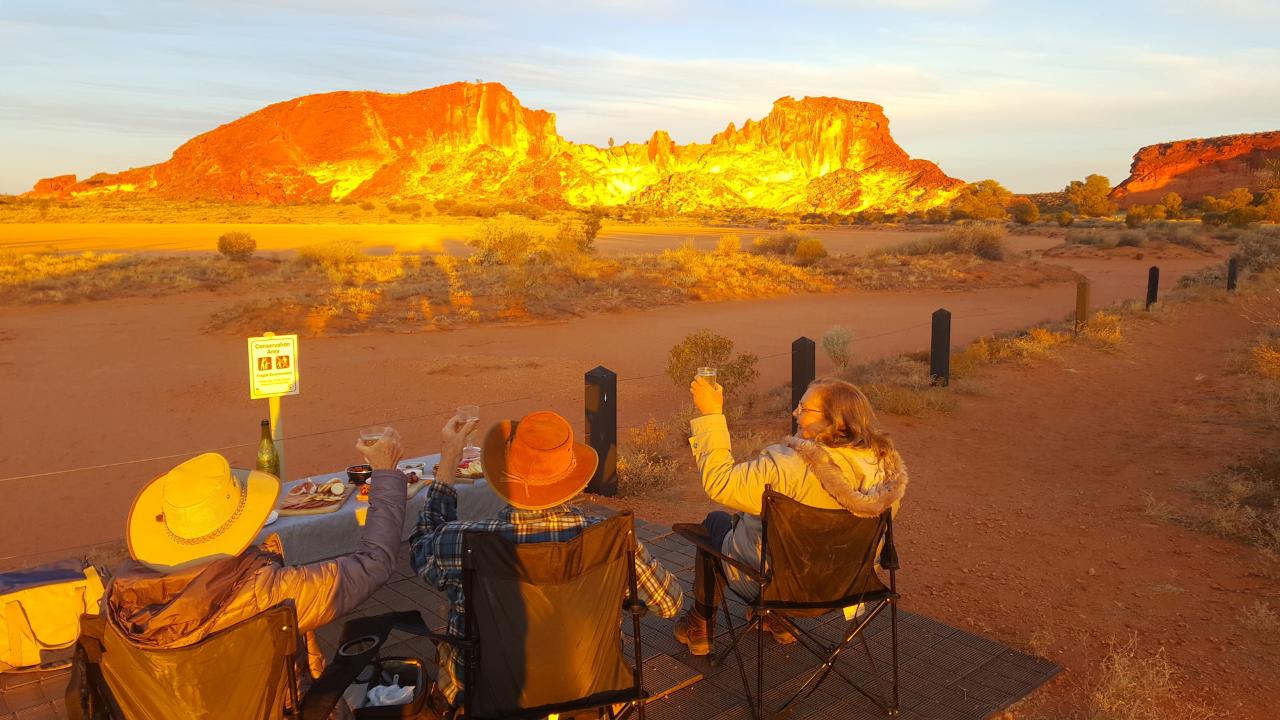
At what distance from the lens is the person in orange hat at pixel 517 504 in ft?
8.13

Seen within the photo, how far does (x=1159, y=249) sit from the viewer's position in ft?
113

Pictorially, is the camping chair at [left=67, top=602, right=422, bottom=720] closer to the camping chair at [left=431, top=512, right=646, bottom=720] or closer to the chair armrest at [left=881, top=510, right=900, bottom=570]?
the camping chair at [left=431, top=512, right=646, bottom=720]

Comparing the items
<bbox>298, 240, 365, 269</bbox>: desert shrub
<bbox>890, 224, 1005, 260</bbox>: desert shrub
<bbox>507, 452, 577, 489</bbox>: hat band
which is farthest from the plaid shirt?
<bbox>890, 224, 1005, 260</bbox>: desert shrub

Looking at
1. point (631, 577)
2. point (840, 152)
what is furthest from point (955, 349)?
point (840, 152)

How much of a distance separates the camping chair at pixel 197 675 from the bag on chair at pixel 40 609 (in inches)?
66.7

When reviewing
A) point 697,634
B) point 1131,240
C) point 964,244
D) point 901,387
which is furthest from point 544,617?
point 1131,240

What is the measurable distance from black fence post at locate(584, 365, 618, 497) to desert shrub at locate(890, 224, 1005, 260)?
1059 inches

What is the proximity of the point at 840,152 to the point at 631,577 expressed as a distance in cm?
14575

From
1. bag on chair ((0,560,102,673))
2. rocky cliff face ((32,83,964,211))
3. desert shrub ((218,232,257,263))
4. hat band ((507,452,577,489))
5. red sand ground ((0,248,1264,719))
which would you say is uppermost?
rocky cliff face ((32,83,964,211))

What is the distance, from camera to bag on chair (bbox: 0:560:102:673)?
3.49 meters

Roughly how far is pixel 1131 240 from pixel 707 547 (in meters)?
39.1

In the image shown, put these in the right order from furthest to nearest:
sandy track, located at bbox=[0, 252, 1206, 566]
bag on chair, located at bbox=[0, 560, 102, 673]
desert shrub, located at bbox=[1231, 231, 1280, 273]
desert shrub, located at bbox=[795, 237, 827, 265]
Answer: desert shrub, located at bbox=[795, 237, 827, 265] < desert shrub, located at bbox=[1231, 231, 1280, 273] < sandy track, located at bbox=[0, 252, 1206, 566] < bag on chair, located at bbox=[0, 560, 102, 673]

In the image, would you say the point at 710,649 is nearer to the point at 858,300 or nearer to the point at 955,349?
the point at 955,349

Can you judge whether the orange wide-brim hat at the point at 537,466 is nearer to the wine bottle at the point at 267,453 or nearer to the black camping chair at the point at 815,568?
the black camping chair at the point at 815,568
